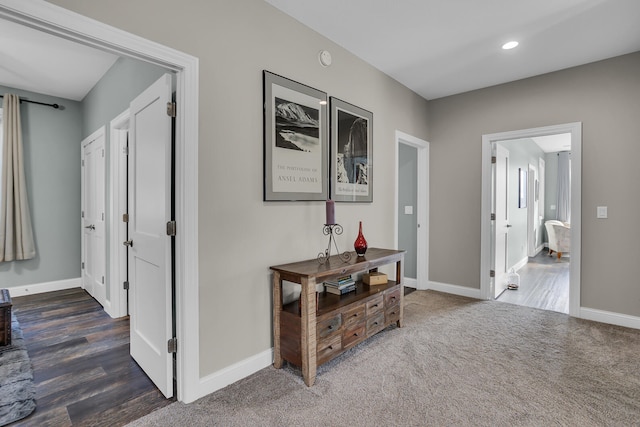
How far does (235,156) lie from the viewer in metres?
2.06

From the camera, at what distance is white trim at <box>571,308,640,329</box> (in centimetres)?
299

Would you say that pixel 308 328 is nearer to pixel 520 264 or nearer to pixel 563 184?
pixel 520 264

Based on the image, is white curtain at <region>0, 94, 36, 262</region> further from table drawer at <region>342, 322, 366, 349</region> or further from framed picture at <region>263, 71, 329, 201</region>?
table drawer at <region>342, 322, 366, 349</region>

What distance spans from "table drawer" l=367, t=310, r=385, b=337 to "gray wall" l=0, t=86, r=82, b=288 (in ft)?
14.3

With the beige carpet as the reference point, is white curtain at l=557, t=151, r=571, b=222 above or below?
above

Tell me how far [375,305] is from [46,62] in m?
4.12

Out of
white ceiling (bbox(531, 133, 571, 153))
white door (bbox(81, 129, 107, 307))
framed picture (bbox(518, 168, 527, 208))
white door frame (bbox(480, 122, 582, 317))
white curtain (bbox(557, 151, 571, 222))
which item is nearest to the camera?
white door frame (bbox(480, 122, 582, 317))

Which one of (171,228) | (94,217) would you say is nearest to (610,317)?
(171,228)

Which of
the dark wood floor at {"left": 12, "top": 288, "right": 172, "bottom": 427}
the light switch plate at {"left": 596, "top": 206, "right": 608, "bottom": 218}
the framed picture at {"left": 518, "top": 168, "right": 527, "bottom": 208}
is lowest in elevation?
the dark wood floor at {"left": 12, "top": 288, "right": 172, "bottom": 427}

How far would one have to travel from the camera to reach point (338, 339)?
224 centimetres

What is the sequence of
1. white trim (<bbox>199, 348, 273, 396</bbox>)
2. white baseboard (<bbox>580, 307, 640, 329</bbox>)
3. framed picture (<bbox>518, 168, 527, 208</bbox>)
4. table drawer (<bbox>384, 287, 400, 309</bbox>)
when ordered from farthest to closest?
framed picture (<bbox>518, 168, 527, 208</bbox>) < white baseboard (<bbox>580, 307, 640, 329</bbox>) < table drawer (<bbox>384, 287, 400, 309</bbox>) < white trim (<bbox>199, 348, 273, 396</bbox>)

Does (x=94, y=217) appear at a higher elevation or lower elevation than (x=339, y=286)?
higher

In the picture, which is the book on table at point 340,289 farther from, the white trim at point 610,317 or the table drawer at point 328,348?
the white trim at point 610,317

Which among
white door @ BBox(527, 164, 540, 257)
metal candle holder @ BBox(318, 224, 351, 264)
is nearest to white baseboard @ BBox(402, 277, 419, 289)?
metal candle holder @ BBox(318, 224, 351, 264)
